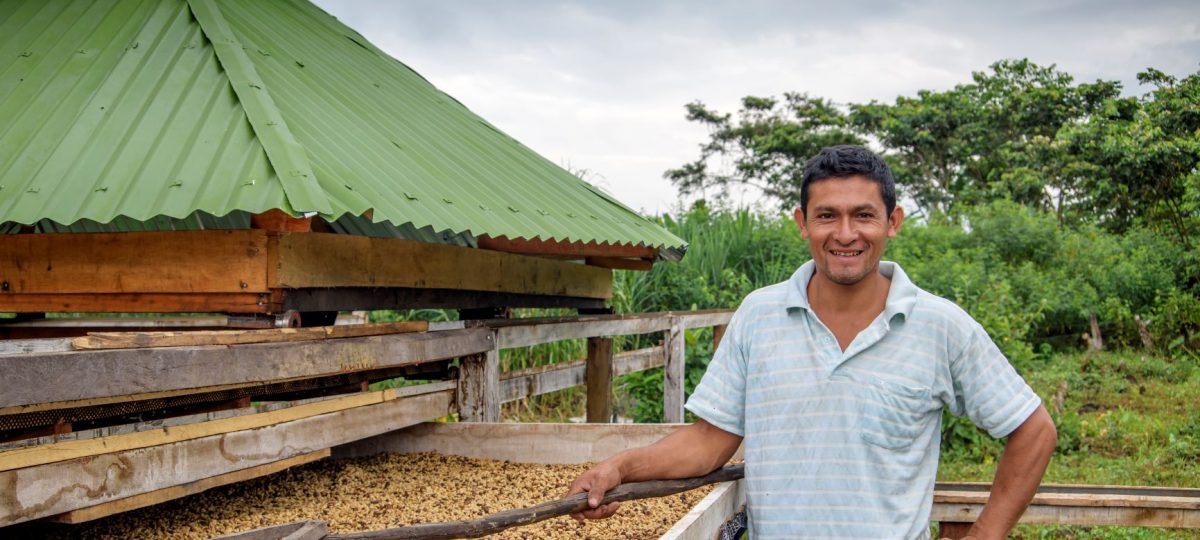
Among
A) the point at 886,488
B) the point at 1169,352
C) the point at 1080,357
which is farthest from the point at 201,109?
→ the point at 1169,352

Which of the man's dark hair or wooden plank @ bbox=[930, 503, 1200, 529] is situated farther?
wooden plank @ bbox=[930, 503, 1200, 529]

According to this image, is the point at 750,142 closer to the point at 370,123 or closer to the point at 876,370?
the point at 370,123

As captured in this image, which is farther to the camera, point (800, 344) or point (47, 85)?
point (47, 85)

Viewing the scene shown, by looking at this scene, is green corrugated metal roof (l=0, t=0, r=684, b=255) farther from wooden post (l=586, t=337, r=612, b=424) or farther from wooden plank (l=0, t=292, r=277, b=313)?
wooden post (l=586, t=337, r=612, b=424)

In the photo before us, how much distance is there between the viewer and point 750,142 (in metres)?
28.8

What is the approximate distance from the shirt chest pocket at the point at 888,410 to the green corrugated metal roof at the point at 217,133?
65.8 inches

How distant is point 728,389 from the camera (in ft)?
9.12

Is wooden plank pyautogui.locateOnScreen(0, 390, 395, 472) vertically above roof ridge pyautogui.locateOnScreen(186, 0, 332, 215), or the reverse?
roof ridge pyautogui.locateOnScreen(186, 0, 332, 215)

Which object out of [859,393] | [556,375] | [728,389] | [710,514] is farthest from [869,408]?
[556,375]

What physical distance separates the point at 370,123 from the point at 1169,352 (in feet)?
40.9

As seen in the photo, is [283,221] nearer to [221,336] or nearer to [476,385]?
[221,336]

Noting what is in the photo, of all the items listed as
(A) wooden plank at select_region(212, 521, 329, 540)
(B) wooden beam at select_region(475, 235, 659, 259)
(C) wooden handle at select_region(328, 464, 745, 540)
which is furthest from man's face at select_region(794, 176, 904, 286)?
(B) wooden beam at select_region(475, 235, 659, 259)

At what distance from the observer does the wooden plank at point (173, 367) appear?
247 cm

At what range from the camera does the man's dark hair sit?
260cm
